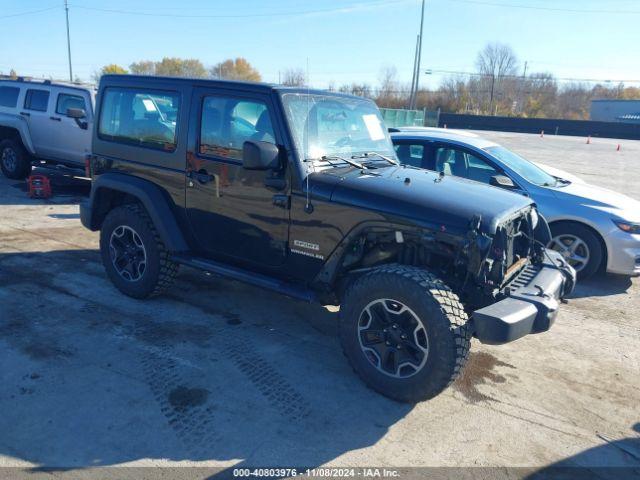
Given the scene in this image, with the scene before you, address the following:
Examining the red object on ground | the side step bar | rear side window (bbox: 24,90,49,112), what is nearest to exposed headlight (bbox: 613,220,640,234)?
the side step bar

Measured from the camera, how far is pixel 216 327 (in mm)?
4586

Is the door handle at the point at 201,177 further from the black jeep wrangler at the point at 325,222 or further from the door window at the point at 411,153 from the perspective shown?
the door window at the point at 411,153

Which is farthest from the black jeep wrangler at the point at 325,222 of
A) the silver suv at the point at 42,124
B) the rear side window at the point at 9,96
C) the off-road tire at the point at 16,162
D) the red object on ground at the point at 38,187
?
the rear side window at the point at 9,96

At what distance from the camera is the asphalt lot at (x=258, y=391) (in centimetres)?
304

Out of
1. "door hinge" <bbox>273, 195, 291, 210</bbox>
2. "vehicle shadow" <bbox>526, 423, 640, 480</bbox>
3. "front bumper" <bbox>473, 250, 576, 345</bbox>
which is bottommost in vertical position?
"vehicle shadow" <bbox>526, 423, 640, 480</bbox>

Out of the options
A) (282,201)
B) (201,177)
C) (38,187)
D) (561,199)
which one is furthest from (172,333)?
(38,187)

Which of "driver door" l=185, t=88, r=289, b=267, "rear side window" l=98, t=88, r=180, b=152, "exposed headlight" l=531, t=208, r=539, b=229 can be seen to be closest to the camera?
"driver door" l=185, t=88, r=289, b=267

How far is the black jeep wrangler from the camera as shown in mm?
3391

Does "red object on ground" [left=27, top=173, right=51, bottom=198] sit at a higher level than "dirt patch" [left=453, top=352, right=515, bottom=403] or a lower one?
higher

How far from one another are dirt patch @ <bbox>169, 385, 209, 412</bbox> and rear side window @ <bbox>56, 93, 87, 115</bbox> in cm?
848

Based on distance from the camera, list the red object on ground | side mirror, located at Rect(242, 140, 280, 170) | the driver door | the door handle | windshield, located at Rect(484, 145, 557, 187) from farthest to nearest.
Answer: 1. the red object on ground
2. windshield, located at Rect(484, 145, 557, 187)
3. the door handle
4. the driver door
5. side mirror, located at Rect(242, 140, 280, 170)

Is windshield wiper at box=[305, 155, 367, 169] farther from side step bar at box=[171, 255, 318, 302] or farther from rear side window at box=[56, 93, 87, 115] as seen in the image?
rear side window at box=[56, 93, 87, 115]

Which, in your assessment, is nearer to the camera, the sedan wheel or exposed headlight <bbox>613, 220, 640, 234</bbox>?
exposed headlight <bbox>613, 220, 640, 234</bbox>

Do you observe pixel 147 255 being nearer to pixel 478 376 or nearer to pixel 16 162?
pixel 478 376
